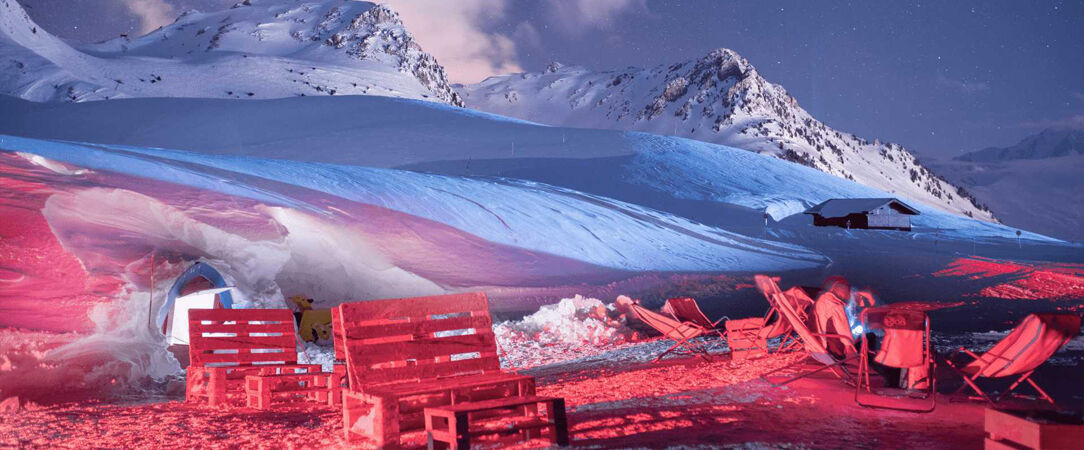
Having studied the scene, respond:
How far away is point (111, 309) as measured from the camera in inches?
392

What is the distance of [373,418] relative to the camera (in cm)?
401

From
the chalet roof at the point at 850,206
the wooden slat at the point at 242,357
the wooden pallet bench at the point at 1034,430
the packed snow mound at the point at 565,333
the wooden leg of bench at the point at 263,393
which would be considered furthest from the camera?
the chalet roof at the point at 850,206

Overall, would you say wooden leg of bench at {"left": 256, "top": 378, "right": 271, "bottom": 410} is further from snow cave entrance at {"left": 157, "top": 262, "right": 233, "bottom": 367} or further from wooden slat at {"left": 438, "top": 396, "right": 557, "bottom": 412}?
snow cave entrance at {"left": 157, "top": 262, "right": 233, "bottom": 367}

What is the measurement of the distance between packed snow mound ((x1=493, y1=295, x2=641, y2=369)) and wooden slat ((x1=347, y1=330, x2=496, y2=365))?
556 cm

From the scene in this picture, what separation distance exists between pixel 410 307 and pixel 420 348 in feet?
0.74

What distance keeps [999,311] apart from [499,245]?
8.93 meters

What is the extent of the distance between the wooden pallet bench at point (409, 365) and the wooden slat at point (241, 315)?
3281mm

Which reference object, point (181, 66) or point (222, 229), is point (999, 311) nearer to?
point (222, 229)

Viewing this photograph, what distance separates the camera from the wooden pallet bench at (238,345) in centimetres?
712

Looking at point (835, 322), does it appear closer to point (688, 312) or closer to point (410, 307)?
point (688, 312)

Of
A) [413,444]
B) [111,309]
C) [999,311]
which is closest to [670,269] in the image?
[999,311]

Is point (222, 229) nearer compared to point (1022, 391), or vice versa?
point (1022, 391)

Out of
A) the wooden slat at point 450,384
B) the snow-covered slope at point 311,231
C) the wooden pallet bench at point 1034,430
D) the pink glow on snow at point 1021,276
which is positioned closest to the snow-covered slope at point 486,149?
the snow-covered slope at point 311,231

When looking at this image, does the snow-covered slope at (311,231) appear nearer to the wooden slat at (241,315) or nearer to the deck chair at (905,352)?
the wooden slat at (241,315)
